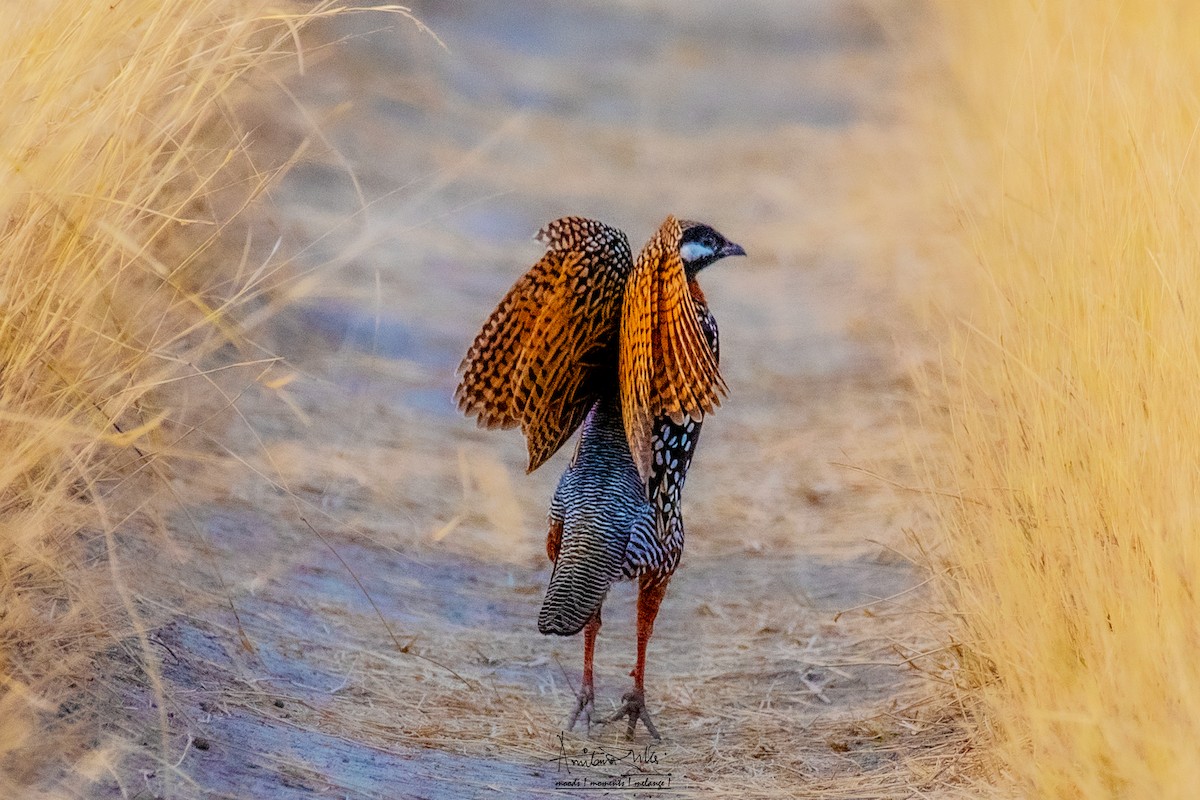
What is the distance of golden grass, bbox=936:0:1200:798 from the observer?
2.13m

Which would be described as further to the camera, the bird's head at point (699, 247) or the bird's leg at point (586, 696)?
the bird's leg at point (586, 696)

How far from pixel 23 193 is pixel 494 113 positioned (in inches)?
117

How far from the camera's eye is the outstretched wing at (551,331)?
268 cm

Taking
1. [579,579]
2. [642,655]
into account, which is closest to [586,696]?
[642,655]

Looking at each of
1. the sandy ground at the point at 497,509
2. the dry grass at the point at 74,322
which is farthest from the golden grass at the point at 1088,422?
the dry grass at the point at 74,322

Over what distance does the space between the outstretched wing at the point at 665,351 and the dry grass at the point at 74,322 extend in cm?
80

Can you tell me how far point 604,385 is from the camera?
276 centimetres

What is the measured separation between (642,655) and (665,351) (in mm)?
787

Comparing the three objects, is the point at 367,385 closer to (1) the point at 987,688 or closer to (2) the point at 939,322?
(2) the point at 939,322

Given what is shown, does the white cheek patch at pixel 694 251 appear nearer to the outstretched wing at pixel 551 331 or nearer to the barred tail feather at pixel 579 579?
the outstretched wing at pixel 551 331

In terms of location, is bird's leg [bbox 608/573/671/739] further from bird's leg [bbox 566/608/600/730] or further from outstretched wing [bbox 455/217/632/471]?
outstretched wing [bbox 455/217/632/471]

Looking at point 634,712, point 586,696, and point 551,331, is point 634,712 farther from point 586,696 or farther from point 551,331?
point 551,331

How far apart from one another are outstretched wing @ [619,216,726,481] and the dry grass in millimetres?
800

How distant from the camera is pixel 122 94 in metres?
2.45
